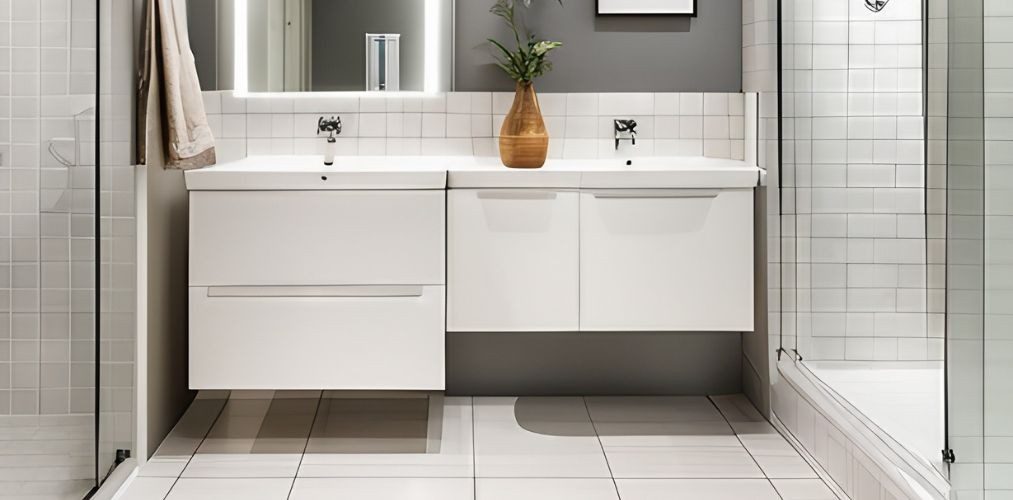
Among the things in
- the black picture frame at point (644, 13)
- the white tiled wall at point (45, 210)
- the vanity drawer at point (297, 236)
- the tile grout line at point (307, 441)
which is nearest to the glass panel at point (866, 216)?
the black picture frame at point (644, 13)

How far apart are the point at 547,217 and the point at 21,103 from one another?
1.50m

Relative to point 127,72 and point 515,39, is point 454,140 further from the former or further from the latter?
point 127,72

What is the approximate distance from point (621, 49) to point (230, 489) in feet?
6.31

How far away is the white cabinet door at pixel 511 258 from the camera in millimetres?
2895

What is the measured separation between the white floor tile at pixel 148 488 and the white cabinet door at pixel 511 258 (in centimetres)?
89

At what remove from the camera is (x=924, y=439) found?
206cm

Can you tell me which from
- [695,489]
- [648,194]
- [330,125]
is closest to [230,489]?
[695,489]

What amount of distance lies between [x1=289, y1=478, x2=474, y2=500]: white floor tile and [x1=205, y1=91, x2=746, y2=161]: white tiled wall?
122cm

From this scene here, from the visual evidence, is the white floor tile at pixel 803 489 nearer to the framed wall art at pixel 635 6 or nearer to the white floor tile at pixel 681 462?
the white floor tile at pixel 681 462

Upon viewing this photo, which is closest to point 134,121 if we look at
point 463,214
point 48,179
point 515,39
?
point 48,179

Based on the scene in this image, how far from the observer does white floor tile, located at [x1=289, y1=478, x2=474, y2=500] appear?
2.53m

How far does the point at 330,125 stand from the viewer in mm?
3373

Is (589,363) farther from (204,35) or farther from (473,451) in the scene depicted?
(204,35)

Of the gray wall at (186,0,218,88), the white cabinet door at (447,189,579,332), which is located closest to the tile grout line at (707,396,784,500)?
the white cabinet door at (447,189,579,332)
